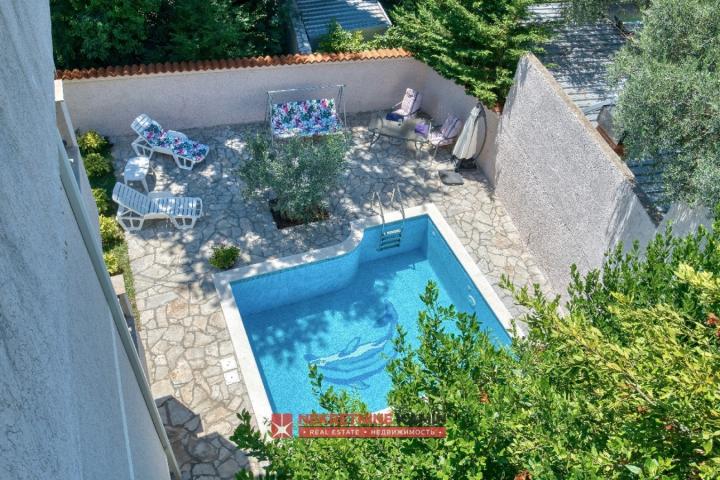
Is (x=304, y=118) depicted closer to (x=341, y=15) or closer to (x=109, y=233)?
(x=341, y=15)

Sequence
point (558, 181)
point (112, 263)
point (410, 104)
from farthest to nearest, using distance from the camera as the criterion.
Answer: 1. point (410, 104)
2. point (558, 181)
3. point (112, 263)

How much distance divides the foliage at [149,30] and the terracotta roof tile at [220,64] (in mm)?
455

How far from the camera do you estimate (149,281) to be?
11961 millimetres

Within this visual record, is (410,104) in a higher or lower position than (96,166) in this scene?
higher

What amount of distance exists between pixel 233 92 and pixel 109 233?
17.0ft

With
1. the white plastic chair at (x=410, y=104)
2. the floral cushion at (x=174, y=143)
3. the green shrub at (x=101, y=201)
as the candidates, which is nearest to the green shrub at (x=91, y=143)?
the floral cushion at (x=174, y=143)

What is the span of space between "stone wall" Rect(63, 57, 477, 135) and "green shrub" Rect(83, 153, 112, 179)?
57.3 inches

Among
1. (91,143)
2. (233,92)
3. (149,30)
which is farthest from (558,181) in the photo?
(149,30)

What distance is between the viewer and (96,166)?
44.4 feet

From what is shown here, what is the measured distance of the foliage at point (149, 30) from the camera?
13719mm

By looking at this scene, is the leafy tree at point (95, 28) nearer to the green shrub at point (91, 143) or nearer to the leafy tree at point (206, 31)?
the leafy tree at point (206, 31)

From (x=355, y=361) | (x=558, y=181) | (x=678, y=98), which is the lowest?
(x=355, y=361)

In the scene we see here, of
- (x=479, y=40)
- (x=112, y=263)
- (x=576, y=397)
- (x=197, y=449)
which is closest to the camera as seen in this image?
(x=576, y=397)
